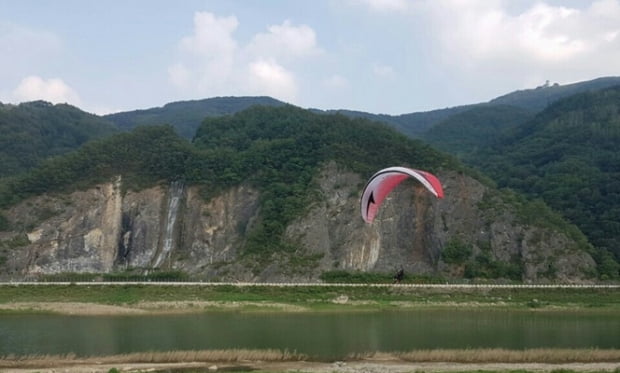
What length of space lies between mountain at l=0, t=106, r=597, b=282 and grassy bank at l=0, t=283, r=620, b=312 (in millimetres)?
8276

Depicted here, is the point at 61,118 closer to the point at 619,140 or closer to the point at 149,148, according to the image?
the point at 149,148

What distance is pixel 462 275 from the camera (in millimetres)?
65062

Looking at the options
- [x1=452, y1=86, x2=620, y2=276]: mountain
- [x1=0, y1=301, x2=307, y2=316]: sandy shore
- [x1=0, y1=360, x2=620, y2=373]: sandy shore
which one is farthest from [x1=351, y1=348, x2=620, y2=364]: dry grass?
[x1=452, y1=86, x2=620, y2=276]: mountain

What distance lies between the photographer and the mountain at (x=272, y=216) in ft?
219

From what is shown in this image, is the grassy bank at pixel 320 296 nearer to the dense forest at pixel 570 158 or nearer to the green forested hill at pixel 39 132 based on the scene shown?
the dense forest at pixel 570 158

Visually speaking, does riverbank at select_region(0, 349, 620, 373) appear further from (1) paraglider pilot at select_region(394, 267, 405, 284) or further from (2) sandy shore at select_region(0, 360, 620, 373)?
(1) paraglider pilot at select_region(394, 267, 405, 284)

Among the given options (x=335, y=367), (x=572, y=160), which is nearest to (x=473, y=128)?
(x=572, y=160)

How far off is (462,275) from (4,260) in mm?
44707

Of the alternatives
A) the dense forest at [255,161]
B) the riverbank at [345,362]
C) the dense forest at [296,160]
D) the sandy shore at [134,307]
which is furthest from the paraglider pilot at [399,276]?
the riverbank at [345,362]

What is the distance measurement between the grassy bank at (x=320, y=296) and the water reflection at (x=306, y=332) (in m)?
6.06

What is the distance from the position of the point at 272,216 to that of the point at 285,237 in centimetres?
375

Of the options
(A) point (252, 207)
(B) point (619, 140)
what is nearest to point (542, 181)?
(B) point (619, 140)

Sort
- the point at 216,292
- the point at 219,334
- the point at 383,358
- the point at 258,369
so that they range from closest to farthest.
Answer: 1. the point at 258,369
2. the point at 383,358
3. the point at 219,334
4. the point at 216,292

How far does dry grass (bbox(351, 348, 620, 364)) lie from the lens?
1005 inches
